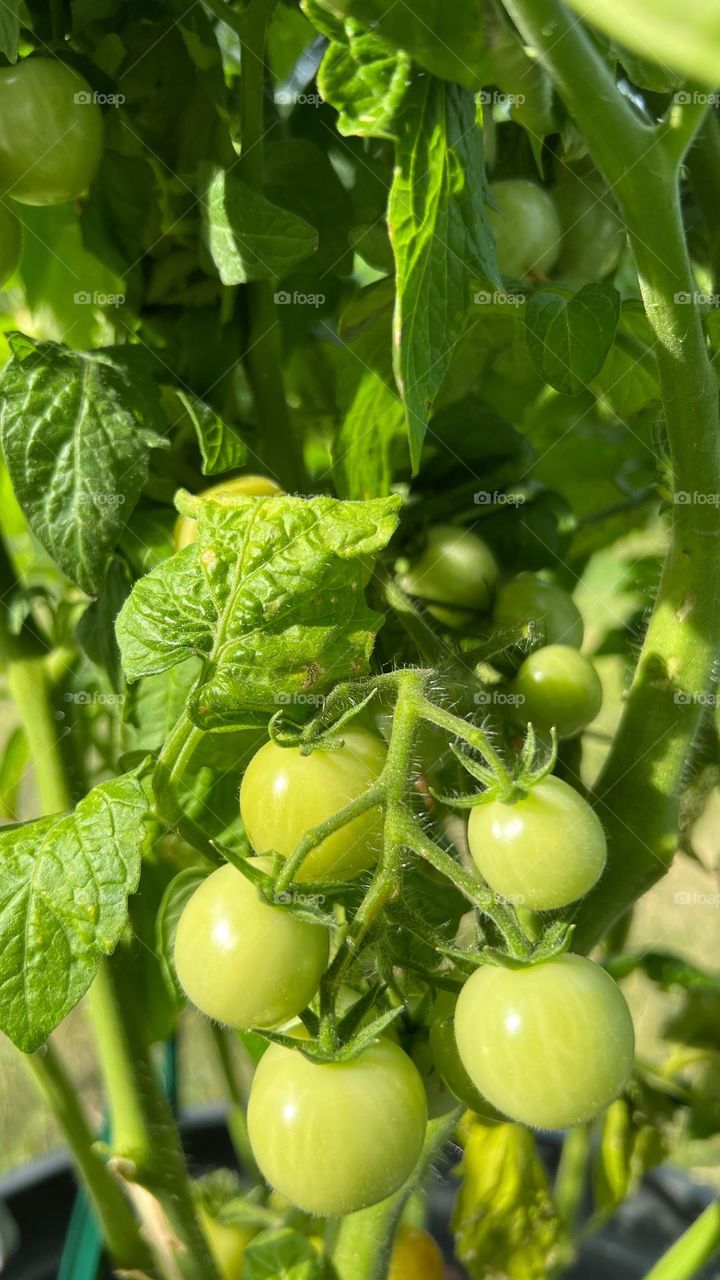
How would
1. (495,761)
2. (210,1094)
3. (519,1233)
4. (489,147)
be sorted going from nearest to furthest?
(495,761) < (489,147) < (519,1233) < (210,1094)

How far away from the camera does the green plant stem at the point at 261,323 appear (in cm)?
37

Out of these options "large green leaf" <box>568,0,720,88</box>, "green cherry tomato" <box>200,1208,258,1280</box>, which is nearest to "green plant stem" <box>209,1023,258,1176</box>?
"green cherry tomato" <box>200,1208,258,1280</box>

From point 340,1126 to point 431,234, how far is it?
0.76ft

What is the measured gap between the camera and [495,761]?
0.88 ft

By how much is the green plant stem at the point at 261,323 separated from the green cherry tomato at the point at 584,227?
0.12 meters

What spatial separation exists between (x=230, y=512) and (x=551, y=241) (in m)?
0.19

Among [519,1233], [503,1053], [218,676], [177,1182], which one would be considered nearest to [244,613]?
[218,676]

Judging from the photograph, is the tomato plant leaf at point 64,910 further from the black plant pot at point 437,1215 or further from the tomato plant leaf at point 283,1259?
the black plant pot at point 437,1215

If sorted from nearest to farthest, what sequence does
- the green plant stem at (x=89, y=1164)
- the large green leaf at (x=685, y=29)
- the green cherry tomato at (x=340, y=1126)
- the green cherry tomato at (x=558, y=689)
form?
1. the large green leaf at (x=685, y=29)
2. the green cherry tomato at (x=340, y=1126)
3. the green cherry tomato at (x=558, y=689)
4. the green plant stem at (x=89, y=1164)

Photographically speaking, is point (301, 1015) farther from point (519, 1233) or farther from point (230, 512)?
point (519, 1233)

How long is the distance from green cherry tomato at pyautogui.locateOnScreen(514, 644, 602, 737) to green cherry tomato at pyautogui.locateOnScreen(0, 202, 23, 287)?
218mm

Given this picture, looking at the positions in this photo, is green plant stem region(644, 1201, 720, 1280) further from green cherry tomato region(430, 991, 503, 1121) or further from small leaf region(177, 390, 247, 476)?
small leaf region(177, 390, 247, 476)

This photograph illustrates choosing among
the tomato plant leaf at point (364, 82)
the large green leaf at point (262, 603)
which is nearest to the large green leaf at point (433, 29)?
the tomato plant leaf at point (364, 82)

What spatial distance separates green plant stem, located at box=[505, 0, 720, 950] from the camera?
29 cm
